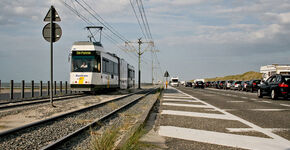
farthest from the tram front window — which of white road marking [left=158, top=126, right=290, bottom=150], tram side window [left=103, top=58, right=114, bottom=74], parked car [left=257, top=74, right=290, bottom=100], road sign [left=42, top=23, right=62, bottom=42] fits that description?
white road marking [left=158, top=126, right=290, bottom=150]

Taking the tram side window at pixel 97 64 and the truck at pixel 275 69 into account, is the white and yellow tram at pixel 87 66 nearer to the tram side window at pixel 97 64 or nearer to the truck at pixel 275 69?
the tram side window at pixel 97 64

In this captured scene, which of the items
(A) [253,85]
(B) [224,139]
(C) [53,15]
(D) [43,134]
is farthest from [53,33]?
(A) [253,85]

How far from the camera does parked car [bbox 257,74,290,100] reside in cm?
1848

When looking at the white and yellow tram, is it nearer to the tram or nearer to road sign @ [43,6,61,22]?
the tram

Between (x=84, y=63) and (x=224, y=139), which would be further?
(x=84, y=63)

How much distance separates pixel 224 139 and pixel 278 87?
566 inches

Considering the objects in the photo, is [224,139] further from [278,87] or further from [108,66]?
[108,66]

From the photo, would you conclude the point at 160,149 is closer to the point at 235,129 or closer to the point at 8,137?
the point at 235,129

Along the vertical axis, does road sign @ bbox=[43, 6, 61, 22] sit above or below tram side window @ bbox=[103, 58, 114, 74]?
above

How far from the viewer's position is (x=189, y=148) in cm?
525

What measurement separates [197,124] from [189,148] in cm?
277

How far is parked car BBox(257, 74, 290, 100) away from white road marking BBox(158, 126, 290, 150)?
44.2 ft

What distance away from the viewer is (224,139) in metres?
6.02

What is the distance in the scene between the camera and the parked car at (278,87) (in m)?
18.5
